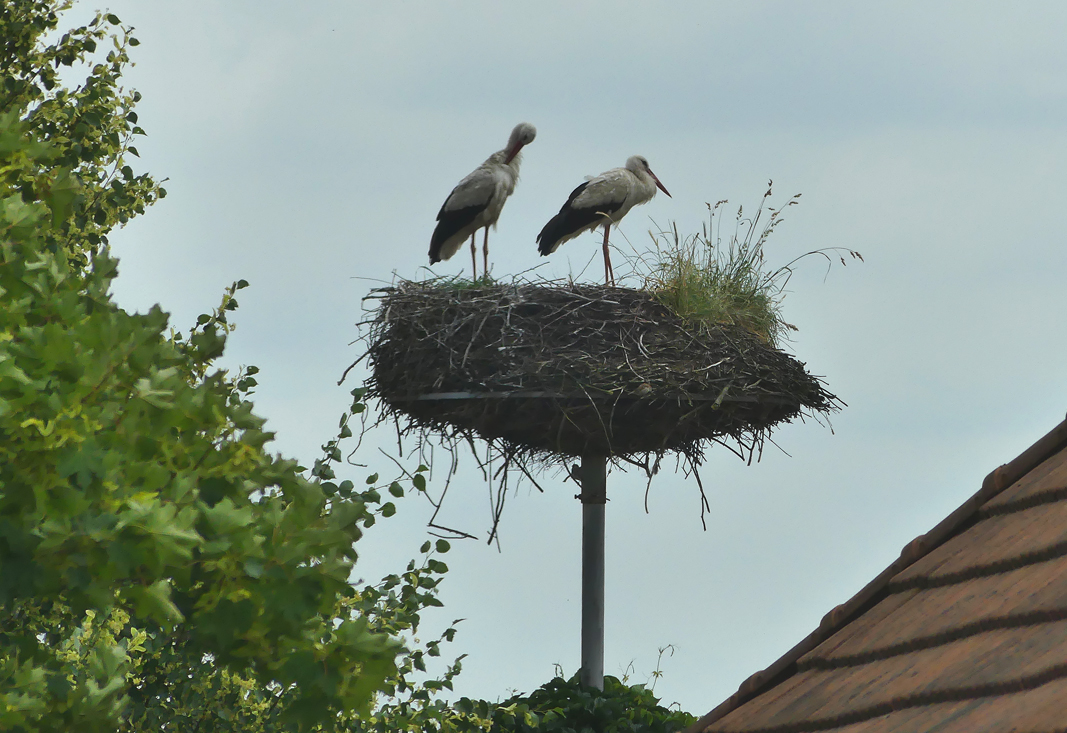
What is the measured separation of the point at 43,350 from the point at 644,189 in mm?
6573

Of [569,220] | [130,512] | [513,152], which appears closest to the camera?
[130,512]

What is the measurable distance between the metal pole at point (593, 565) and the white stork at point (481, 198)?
1.88m

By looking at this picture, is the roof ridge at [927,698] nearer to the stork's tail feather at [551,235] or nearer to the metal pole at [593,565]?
the metal pole at [593,565]

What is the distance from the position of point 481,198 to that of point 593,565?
2.92 meters

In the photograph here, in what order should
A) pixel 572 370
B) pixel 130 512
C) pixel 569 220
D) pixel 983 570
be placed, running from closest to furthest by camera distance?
pixel 130 512
pixel 983 570
pixel 572 370
pixel 569 220

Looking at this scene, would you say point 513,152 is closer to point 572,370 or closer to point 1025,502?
point 572,370

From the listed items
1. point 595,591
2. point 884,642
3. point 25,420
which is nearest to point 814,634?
point 884,642

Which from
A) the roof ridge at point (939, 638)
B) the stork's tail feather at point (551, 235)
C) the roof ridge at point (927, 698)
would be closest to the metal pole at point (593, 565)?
the stork's tail feather at point (551, 235)

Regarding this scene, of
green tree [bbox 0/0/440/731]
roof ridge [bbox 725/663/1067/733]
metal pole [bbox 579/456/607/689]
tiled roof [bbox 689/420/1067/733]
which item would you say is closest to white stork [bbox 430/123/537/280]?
metal pole [bbox 579/456/607/689]

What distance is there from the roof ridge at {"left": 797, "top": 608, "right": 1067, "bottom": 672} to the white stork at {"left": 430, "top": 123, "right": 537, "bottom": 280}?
5.54 m

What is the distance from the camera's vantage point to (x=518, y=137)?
8.98m

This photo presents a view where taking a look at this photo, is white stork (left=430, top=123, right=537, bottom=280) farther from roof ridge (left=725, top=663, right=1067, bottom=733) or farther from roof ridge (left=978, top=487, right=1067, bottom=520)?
roof ridge (left=725, top=663, right=1067, bottom=733)

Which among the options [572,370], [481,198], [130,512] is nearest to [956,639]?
[130,512]

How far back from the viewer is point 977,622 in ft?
9.30
